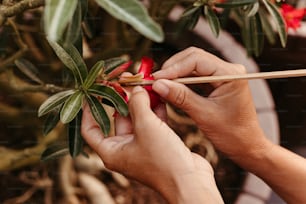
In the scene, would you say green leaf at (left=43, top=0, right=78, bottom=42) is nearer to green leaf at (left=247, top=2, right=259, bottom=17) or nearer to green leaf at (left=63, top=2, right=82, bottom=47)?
green leaf at (left=63, top=2, right=82, bottom=47)

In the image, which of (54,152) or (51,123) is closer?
(51,123)

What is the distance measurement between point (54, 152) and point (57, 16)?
0.60 m

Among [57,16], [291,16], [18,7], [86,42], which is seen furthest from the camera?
[86,42]

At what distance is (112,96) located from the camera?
773mm

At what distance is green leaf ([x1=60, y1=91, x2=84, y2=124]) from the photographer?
0.75 m

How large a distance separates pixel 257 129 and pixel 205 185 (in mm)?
271

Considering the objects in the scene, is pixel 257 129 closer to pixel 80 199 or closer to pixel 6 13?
pixel 6 13

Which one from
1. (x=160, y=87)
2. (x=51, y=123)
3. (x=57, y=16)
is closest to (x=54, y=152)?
(x=51, y=123)

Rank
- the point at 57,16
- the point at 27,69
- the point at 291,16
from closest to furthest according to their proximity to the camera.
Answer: the point at 57,16, the point at 27,69, the point at 291,16

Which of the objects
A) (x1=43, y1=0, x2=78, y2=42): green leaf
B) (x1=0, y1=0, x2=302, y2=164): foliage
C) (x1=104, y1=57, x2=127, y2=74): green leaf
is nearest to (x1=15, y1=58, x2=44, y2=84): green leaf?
(x1=0, y1=0, x2=302, y2=164): foliage

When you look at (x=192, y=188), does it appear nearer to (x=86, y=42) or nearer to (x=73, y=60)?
(x=73, y=60)

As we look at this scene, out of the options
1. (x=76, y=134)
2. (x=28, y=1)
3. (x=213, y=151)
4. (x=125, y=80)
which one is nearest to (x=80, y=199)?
(x=213, y=151)

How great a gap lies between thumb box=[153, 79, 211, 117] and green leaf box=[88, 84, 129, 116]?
59mm

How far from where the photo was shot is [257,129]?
3.23 ft
